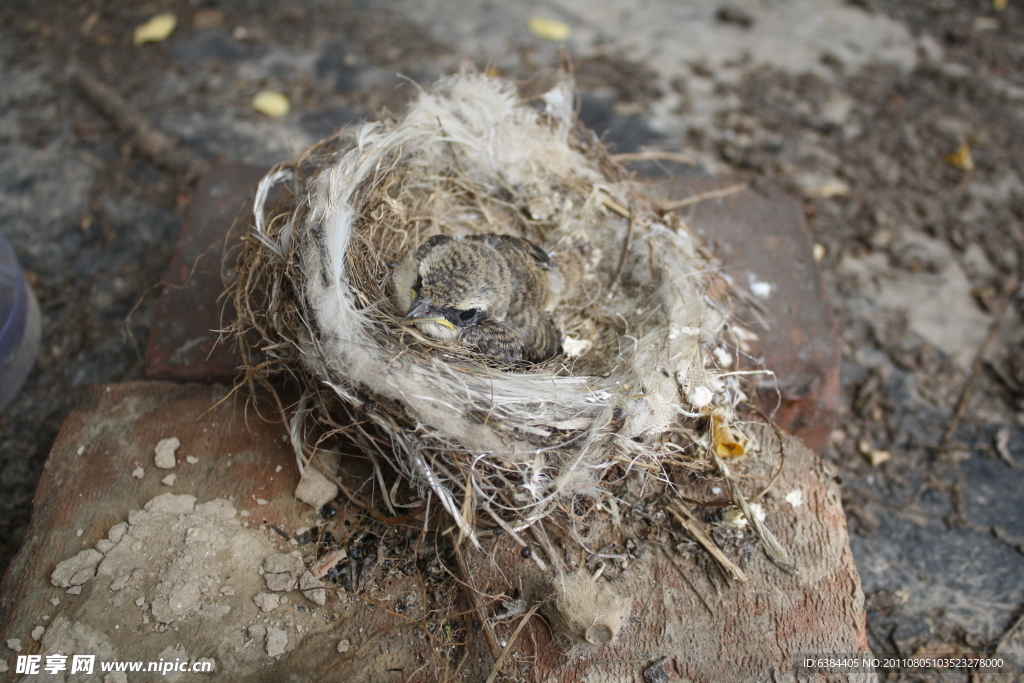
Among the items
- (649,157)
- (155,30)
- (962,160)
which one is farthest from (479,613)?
(155,30)

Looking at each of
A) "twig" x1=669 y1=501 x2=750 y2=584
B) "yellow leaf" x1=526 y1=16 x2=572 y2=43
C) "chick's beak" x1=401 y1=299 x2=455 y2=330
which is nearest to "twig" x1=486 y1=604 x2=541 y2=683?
"twig" x1=669 y1=501 x2=750 y2=584

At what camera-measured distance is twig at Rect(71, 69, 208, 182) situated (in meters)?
→ 4.82

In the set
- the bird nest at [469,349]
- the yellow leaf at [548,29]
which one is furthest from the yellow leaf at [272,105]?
the yellow leaf at [548,29]

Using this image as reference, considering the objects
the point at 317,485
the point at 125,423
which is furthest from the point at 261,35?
the point at 317,485

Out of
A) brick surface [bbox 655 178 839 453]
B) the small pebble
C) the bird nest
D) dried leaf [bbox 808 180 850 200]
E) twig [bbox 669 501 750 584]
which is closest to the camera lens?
the bird nest

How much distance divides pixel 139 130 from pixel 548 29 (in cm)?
354

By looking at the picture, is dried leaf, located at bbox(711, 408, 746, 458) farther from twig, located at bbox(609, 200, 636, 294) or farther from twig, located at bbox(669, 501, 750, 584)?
twig, located at bbox(609, 200, 636, 294)

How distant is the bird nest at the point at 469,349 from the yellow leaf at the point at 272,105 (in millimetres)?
2062

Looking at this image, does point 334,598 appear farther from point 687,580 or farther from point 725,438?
point 725,438

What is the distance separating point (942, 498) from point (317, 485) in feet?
10.7

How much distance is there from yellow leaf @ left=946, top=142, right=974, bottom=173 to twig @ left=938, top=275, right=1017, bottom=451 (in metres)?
1.10

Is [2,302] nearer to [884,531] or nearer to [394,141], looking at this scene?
[394,141]

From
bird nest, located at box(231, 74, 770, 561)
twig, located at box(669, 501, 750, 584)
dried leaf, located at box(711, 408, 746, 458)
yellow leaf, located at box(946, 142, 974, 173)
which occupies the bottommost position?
twig, located at box(669, 501, 750, 584)

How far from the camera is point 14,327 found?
3.58 metres
